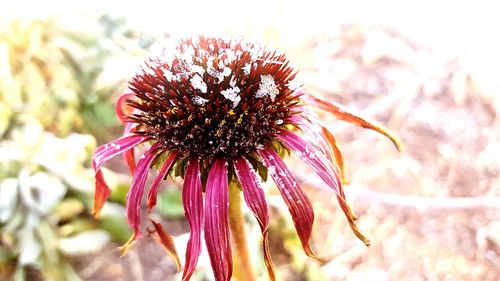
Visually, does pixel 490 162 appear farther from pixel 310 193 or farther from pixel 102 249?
pixel 102 249

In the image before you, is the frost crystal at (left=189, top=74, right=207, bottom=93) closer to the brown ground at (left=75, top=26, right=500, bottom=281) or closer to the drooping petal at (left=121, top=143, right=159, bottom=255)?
the drooping petal at (left=121, top=143, right=159, bottom=255)

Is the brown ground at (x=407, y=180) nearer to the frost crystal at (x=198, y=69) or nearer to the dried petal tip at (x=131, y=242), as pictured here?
the dried petal tip at (x=131, y=242)

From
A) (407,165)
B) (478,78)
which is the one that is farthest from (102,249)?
(478,78)

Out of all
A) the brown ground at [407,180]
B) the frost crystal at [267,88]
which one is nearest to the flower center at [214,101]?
the frost crystal at [267,88]

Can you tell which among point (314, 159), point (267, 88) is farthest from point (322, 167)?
point (267, 88)

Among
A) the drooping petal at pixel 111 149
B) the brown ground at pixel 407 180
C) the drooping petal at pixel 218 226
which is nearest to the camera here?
the drooping petal at pixel 218 226

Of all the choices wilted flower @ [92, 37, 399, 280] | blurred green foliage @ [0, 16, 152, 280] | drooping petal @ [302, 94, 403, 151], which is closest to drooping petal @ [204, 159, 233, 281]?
wilted flower @ [92, 37, 399, 280]
